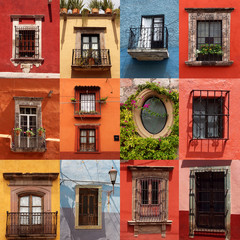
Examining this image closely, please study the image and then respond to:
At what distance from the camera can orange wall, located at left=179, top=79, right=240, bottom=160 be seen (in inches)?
Answer: 632

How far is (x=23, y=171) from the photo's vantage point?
15.9 meters

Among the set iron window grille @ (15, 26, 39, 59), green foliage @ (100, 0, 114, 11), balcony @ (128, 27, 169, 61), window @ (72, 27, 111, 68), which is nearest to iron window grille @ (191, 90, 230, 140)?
balcony @ (128, 27, 169, 61)

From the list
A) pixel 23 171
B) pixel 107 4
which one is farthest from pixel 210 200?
pixel 107 4

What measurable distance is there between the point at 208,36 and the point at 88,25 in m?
5.08

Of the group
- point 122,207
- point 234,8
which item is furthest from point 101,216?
point 234,8

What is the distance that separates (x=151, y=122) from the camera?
16266mm

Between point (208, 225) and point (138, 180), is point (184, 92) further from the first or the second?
point (208, 225)

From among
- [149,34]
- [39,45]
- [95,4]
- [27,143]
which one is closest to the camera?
[27,143]

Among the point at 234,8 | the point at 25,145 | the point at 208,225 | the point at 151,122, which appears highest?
the point at 234,8

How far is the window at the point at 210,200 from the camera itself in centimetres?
1590

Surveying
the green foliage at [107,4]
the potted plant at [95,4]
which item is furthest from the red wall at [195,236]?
the potted plant at [95,4]

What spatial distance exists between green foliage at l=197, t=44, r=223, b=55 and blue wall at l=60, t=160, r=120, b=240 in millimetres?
5762

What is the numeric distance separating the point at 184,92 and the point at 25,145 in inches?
272

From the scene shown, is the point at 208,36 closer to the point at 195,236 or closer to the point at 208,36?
the point at 208,36
